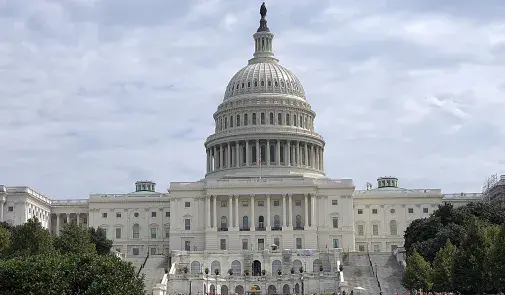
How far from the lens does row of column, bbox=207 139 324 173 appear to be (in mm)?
159875

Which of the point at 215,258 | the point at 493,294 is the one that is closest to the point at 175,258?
the point at 215,258

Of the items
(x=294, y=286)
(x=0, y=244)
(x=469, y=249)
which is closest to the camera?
(x=469, y=249)

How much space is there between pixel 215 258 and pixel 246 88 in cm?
4179

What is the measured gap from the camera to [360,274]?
398 ft

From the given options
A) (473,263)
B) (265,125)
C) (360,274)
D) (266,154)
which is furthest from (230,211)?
(473,263)

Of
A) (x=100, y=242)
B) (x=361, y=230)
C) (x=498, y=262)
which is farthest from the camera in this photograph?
(x=361, y=230)

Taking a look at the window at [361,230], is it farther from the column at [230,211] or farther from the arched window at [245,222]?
the column at [230,211]

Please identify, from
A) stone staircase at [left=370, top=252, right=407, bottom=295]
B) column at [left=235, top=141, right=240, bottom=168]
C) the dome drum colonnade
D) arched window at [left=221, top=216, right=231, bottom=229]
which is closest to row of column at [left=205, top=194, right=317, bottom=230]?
arched window at [left=221, top=216, right=231, bottom=229]

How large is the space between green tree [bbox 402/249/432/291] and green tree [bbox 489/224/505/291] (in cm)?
1866

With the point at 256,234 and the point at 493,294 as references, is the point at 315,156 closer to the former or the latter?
the point at 256,234

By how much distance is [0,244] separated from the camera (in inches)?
3890

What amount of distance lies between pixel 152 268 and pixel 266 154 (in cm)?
3861

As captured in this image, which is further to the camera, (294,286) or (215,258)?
(215,258)

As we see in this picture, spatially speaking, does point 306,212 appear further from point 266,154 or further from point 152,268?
point 152,268
